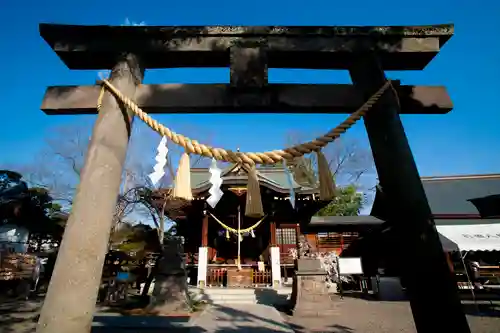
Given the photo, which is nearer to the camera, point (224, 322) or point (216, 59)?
point (216, 59)

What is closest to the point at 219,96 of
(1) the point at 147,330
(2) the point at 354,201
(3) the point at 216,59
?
(3) the point at 216,59

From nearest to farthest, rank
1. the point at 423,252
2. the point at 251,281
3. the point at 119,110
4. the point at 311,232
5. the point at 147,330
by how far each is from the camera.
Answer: the point at 423,252 < the point at 119,110 < the point at 147,330 < the point at 251,281 < the point at 311,232

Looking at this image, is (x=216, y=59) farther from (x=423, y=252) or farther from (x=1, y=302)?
(x=1, y=302)

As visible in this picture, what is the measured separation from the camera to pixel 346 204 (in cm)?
2456

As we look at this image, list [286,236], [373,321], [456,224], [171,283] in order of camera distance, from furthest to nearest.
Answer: [286,236] < [456,224] < [171,283] < [373,321]

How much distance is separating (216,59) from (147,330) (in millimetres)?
→ 5052

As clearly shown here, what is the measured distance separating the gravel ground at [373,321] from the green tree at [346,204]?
611 inches

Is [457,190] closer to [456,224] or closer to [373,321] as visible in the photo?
[456,224]

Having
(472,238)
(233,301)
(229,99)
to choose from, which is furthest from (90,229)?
(472,238)

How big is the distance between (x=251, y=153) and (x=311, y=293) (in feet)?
22.3

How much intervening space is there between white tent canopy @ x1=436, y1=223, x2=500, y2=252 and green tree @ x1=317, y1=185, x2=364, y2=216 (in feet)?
44.3

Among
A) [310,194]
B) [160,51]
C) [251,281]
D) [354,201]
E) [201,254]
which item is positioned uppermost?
[354,201]

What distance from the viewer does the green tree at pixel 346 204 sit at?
24062mm

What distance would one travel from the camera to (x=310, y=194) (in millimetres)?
13391
